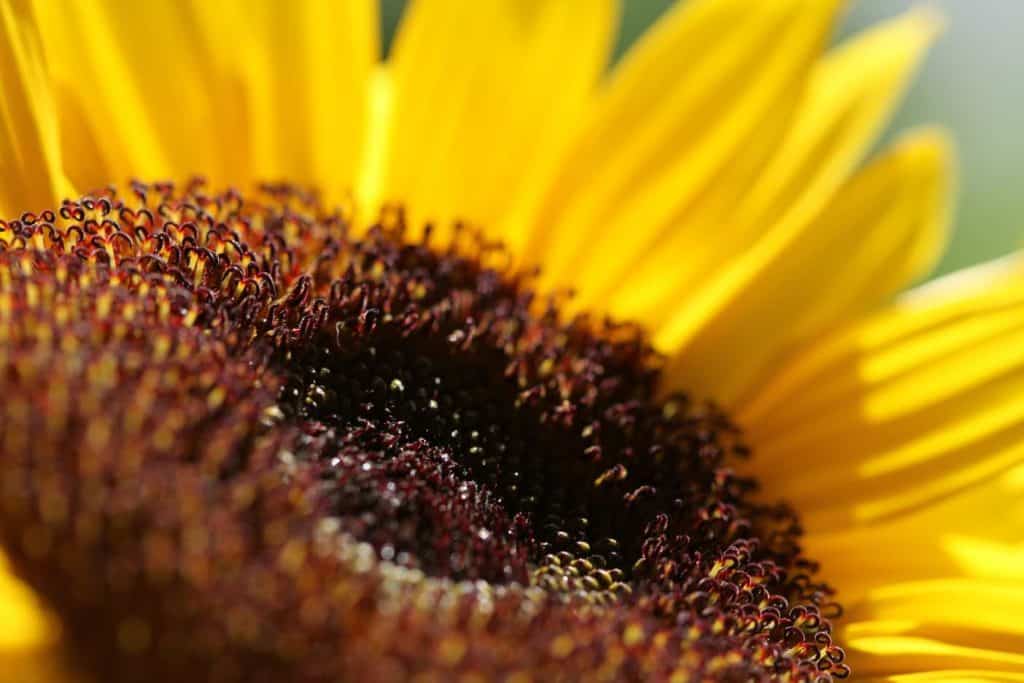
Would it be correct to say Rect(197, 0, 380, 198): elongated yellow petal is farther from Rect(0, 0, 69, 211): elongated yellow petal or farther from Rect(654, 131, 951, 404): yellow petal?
Rect(654, 131, 951, 404): yellow petal

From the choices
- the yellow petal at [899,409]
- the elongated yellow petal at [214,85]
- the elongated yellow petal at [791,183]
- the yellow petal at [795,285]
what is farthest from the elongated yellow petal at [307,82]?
the yellow petal at [899,409]

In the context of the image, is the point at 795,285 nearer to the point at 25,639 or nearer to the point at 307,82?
the point at 307,82

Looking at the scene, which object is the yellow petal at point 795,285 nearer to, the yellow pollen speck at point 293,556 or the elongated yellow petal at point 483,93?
the elongated yellow petal at point 483,93

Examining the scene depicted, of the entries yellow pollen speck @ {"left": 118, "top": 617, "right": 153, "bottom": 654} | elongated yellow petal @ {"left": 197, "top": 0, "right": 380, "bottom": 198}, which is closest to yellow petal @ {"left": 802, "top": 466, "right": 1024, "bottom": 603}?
elongated yellow petal @ {"left": 197, "top": 0, "right": 380, "bottom": 198}

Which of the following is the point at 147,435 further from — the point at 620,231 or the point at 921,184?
the point at 921,184

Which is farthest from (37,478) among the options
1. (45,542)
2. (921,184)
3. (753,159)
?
(921,184)

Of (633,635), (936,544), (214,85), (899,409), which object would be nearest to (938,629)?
(936,544)
